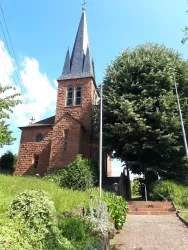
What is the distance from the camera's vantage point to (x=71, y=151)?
20.1 meters

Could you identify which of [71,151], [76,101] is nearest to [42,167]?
[71,151]

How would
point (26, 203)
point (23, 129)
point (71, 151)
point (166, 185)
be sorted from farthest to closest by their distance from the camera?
point (23, 129), point (71, 151), point (166, 185), point (26, 203)

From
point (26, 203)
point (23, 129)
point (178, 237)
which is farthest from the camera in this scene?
point (23, 129)

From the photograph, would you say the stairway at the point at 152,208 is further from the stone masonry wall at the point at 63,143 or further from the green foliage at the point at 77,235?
the stone masonry wall at the point at 63,143

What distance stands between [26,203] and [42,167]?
16897 mm

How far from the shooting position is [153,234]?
793cm

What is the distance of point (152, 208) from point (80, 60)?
20518 mm

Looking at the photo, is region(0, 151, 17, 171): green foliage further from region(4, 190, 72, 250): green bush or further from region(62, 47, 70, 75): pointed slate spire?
region(4, 190, 72, 250): green bush

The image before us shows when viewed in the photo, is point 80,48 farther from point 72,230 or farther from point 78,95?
point 72,230

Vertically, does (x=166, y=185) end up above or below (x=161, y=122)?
below

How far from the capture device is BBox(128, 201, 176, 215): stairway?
1149cm

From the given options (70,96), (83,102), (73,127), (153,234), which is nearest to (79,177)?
(73,127)

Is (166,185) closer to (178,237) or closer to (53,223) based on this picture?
(178,237)

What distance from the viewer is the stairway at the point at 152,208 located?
37.7 feet
